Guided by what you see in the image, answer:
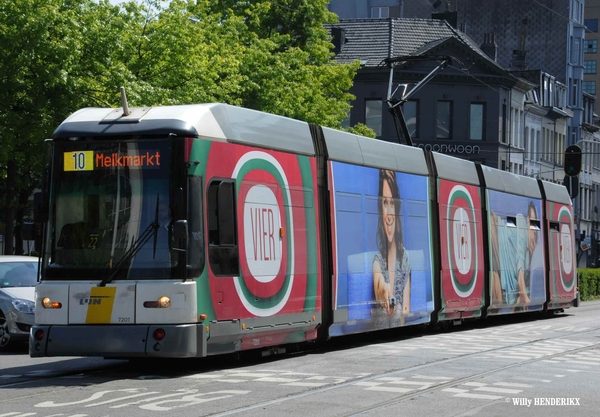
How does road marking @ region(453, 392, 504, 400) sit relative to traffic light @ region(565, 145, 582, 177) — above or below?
below

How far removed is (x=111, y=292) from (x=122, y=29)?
58.6 feet

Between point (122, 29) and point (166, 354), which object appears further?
point (122, 29)

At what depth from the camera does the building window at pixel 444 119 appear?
65.8 m

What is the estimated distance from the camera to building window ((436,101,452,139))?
216ft

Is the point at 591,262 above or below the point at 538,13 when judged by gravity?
below

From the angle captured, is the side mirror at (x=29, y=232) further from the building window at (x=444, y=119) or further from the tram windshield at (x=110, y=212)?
the building window at (x=444, y=119)

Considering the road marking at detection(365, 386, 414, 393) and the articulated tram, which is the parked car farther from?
the road marking at detection(365, 386, 414, 393)

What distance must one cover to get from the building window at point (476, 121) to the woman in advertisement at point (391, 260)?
157 feet

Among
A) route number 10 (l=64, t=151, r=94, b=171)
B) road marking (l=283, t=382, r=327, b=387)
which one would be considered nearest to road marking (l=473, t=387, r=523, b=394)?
road marking (l=283, t=382, r=327, b=387)

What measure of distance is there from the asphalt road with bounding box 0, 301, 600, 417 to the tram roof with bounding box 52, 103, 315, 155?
2.69 meters

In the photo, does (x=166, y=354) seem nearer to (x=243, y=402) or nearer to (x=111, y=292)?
(x=111, y=292)

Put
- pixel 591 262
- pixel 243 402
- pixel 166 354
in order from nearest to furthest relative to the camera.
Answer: pixel 243 402
pixel 166 354
pixel 591 262

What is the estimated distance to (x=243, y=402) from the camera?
36.1 feet

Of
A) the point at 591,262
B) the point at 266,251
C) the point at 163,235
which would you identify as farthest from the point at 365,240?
the point at 591,262
